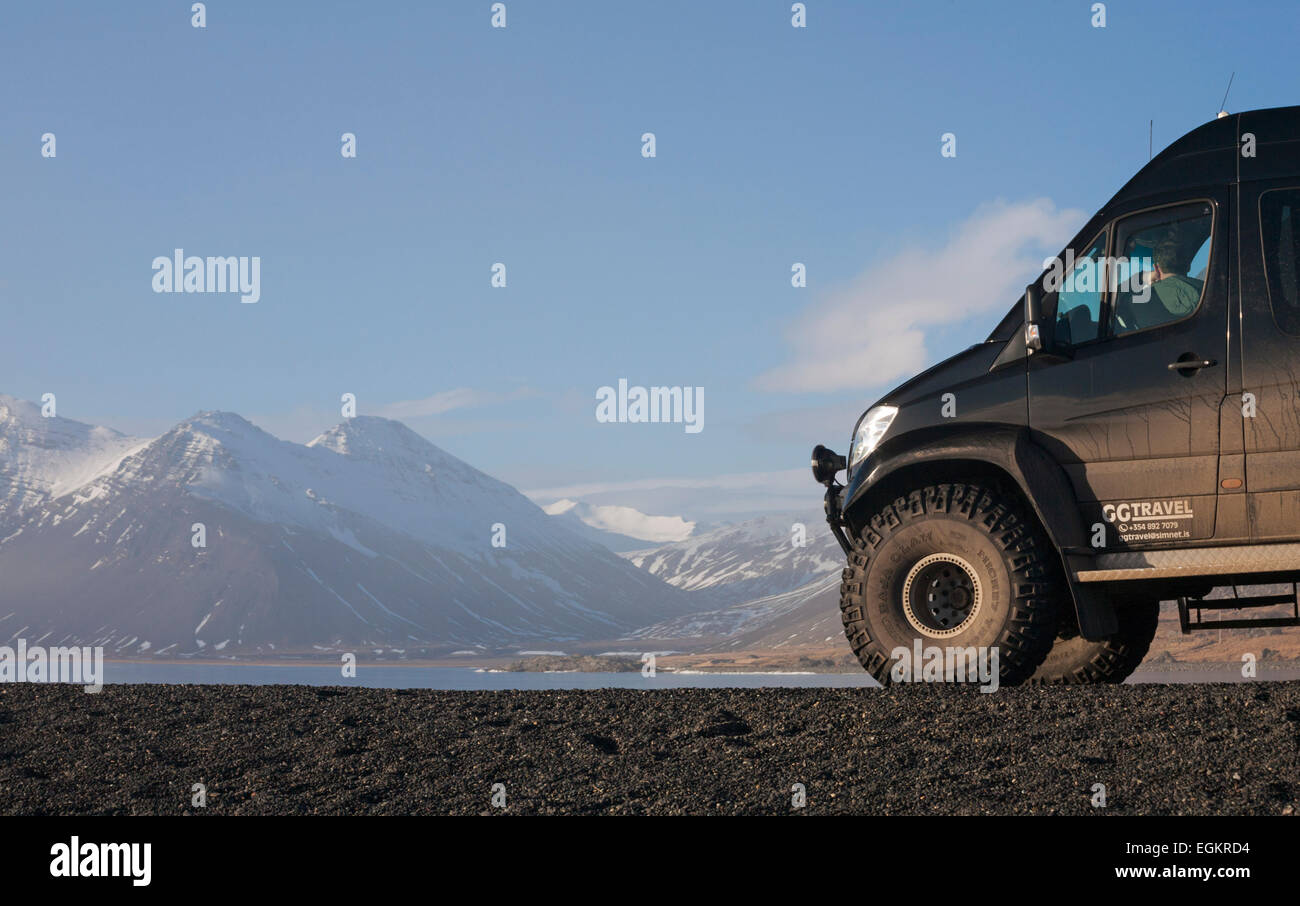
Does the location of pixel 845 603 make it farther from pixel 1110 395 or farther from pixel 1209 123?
pixel 1209 123

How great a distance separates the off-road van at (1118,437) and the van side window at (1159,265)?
1 cm

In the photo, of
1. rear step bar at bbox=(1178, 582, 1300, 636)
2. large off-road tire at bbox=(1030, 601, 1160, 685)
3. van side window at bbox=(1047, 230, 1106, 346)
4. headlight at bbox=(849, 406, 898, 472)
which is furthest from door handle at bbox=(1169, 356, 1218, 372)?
large off-road tire at bbox=(1030, 601, 1160, 685)

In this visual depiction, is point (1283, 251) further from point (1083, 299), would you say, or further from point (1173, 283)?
point (1083, 299)

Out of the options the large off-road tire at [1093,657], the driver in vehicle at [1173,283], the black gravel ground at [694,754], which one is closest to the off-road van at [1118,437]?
the driver in vehicle at [1173,283]

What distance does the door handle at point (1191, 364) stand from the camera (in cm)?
951

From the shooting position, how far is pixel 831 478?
11492 mm

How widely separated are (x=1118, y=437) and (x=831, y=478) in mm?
2697

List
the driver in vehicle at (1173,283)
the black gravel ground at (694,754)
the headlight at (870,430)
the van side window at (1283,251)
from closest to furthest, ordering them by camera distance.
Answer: the black gravel ground at (694,754), the van side window at (1283,251), the driver in vehicle at (1173,283), the headlight at (870,430)

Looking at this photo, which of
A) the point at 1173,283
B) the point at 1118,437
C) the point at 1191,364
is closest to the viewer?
the point at 1191,364

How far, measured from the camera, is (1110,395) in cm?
984

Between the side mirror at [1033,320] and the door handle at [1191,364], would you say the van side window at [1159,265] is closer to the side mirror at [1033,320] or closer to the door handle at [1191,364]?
the door handle at [1191,364]

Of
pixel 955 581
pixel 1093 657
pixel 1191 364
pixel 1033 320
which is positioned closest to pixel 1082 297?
pixel 1033 320
